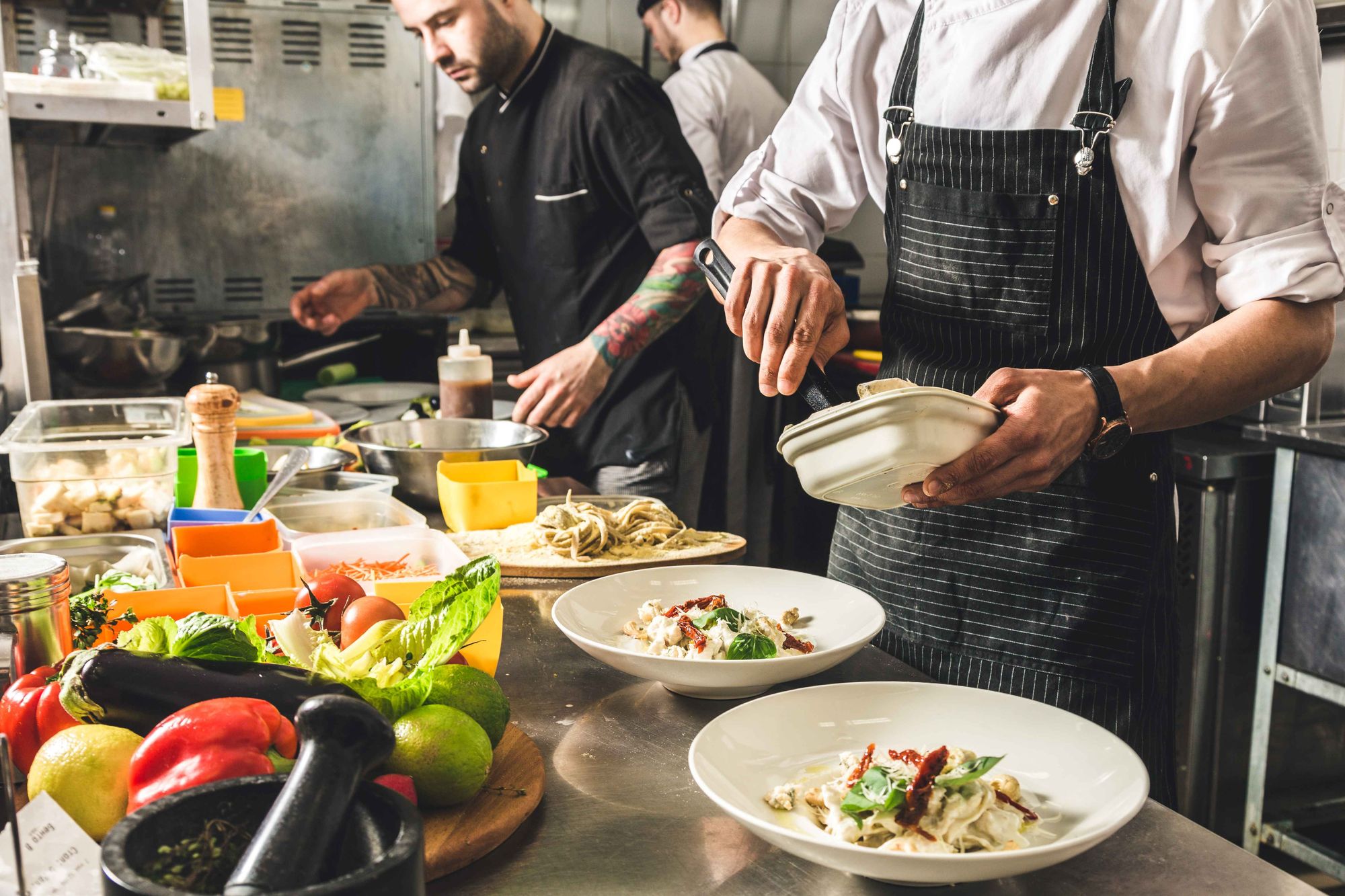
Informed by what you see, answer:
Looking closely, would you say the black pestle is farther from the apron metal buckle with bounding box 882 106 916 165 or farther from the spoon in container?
the apron metal buckle with bounding box 882 106 916 165

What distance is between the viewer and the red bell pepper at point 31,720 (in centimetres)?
96

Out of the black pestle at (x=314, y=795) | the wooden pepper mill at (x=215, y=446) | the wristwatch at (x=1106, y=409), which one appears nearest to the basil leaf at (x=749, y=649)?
the wristwatch at (x=1106, y=409)

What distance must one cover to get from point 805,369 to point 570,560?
1.69 ft

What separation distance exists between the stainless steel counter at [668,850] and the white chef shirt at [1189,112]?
2.57 feet

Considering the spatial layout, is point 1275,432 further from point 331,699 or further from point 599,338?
point 331,699

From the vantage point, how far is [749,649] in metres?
1.20

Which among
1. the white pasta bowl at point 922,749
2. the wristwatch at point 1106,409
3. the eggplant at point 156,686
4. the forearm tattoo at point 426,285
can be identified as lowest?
the white pasta bowl at point 922,749

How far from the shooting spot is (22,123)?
3.24 m

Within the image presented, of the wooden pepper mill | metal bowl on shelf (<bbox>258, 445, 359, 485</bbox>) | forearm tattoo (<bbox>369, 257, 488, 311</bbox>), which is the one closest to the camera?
the wooden pepper mill

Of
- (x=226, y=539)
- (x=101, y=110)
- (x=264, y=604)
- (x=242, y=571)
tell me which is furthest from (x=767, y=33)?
(x=264, y=604)

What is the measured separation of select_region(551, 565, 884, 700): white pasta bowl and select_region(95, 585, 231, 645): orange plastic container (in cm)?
37

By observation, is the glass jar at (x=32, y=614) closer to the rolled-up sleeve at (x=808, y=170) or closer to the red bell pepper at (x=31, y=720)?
the red bell pepper at (x=31, y=720)

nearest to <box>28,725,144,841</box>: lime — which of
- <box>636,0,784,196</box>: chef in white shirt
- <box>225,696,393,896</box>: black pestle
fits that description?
<box>225,696,393,896</box>: black pestle

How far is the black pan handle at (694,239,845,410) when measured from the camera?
140 cm
